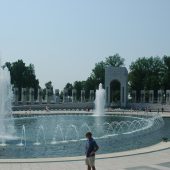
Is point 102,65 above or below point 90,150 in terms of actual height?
above

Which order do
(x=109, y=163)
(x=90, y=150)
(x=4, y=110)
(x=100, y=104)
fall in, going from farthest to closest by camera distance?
(x=100, y=104), (x=4, y=110), (x=109, y=163), (x=90, y=150)

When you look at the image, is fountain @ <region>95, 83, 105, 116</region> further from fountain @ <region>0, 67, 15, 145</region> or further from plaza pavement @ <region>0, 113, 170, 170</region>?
plaza pavement @ <region>0, 113, 170, 170</region>

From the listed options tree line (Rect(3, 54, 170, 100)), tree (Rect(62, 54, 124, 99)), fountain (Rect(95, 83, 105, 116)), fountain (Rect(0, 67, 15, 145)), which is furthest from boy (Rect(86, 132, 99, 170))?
tree (Rect(62, 54, 124, 99))

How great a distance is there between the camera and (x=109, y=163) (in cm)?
1859

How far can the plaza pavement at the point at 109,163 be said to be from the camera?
17.6 meters

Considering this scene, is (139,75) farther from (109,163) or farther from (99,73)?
(109,163)

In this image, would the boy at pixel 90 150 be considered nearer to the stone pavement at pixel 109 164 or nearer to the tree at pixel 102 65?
the stone pavement at pixel 109 164

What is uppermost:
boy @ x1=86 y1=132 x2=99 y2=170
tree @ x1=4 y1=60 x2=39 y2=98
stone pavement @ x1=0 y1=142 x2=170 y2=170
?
tree @ x1=4 y1=60 x2=39 y2=98

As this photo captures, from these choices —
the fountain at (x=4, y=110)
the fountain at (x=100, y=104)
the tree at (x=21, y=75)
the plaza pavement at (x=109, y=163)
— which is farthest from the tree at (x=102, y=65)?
the plaza pavement at (x=109, y=163)

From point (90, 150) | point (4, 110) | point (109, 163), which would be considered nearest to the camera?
point (90, 150)

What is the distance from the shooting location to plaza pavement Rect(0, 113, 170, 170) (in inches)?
691

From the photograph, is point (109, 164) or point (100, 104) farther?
point (100, 104)

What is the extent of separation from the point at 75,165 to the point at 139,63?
98.7 meters

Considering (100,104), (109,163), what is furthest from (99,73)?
(109,163)
